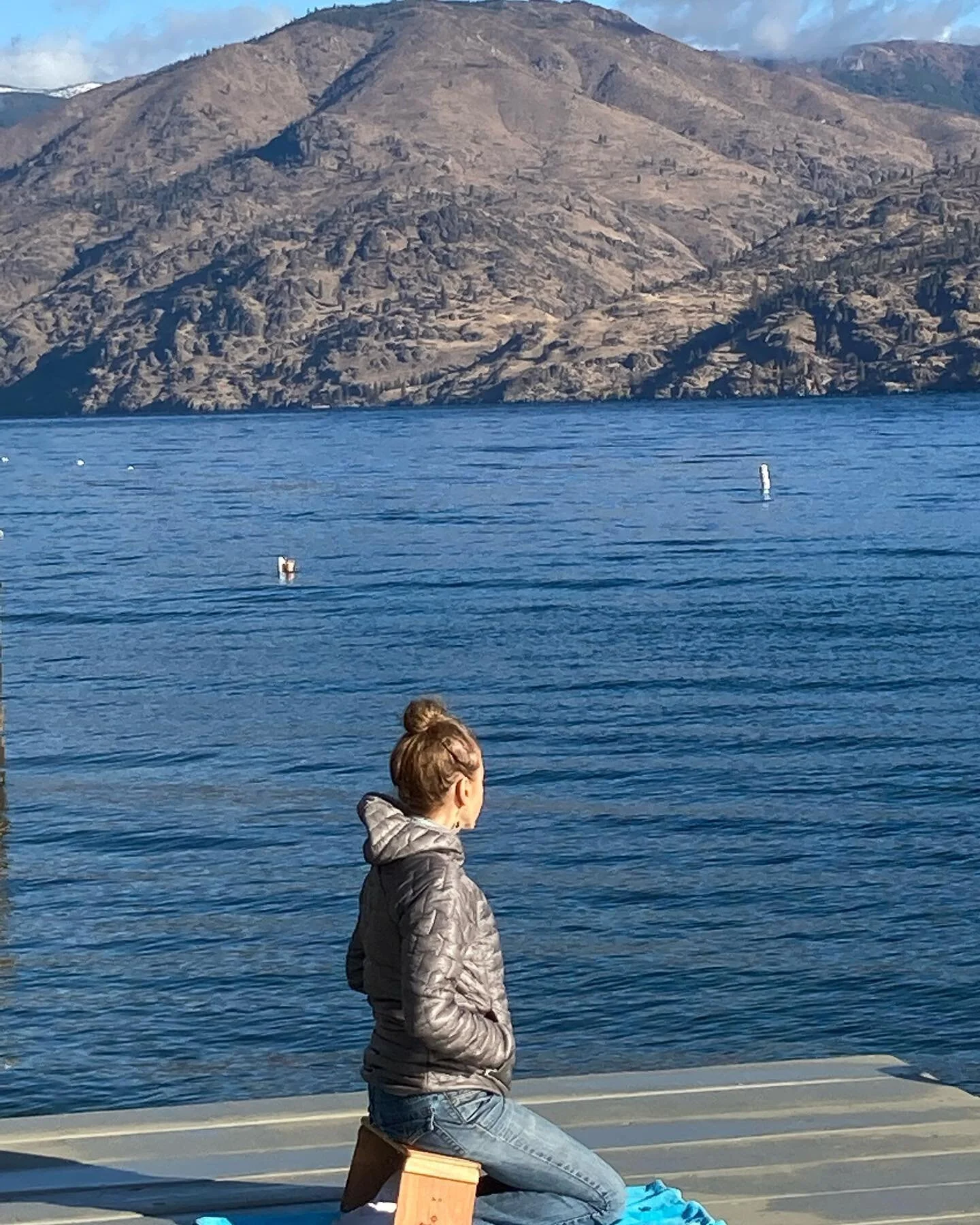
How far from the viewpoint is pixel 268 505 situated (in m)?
95.5

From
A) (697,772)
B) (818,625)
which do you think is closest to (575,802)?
(697,772)

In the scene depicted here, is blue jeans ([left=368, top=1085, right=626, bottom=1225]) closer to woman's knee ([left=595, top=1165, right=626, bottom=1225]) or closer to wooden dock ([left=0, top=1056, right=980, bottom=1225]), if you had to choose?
woman's knee ([left=595, top=1165, right=626, bottom=1225])

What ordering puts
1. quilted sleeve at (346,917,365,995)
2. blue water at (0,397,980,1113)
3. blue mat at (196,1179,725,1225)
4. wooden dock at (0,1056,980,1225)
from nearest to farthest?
quilted sleeve at (346,917,365,995) → blue mat at (196,1179,725,1225) → wooden dock at (0,1056,980,1225) → blue water at (0,397,980,1113)

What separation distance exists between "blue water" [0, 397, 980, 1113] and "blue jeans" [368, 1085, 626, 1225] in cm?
816

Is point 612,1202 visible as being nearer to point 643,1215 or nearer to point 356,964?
point 643,1215

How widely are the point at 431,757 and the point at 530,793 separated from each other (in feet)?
66.8

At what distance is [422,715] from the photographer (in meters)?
5.80

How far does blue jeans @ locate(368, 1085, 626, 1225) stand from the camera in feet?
20.1

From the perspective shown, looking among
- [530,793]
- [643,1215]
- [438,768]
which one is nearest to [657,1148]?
[643,1215]

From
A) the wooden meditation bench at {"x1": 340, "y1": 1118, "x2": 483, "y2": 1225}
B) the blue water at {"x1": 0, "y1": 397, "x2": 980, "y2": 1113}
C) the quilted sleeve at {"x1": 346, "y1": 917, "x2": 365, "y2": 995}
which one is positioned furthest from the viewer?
the blue water at {"x1": 0, "y1": 397, "x2": 980, "y2": 1113}

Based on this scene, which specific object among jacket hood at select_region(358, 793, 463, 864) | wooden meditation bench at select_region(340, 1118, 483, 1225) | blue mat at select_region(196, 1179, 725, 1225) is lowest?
blue mat at select_region(196, 1179, 725, 1225)

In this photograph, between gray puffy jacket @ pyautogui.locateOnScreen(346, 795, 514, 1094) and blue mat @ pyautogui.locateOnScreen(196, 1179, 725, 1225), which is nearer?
gray puffy jacket @ pyautogui.locateOnScreen(346, 795, 514, 1094)

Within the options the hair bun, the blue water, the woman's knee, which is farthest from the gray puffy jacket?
the blue water

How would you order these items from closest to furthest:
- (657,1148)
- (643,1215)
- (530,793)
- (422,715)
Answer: (422,715), (643,1215), (657,1148), (530,793)
